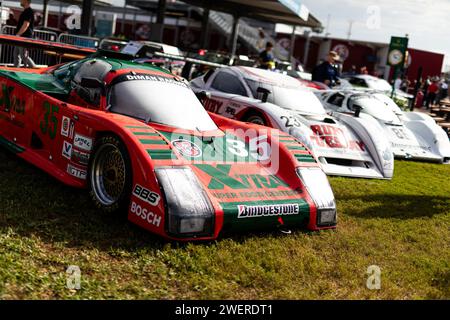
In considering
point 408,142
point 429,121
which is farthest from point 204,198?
point 429,121

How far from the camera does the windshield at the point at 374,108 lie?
11.3 metres

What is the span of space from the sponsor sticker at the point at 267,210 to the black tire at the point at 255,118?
11.2ft

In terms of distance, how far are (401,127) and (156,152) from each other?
24.8 feet

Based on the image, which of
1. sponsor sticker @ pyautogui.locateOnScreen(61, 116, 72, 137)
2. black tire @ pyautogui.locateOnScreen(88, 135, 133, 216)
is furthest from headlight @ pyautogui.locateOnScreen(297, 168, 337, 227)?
sponsor sticker @ pyautogui.locateOnScreen(61, 116, 72, 137)

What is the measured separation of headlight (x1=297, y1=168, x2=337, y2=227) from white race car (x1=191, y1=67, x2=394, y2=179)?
204 cm

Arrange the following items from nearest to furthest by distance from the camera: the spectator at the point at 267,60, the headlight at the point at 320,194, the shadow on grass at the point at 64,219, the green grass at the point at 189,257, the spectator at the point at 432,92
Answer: the green grass at the point at 189,257
the shadow on grass at the point at 64,219
the headlight at the point at 320,194
the spectator at the point at 267,60
the spectator at the point at 432,92

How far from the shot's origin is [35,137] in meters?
6.08

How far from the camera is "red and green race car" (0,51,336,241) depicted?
15.3 ft

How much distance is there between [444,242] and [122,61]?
13.2 ft

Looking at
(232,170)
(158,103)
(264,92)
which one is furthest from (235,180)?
(264,92)

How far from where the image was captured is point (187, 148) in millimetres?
5359

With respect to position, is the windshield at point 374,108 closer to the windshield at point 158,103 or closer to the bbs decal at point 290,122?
the bbs decal at point 290,122

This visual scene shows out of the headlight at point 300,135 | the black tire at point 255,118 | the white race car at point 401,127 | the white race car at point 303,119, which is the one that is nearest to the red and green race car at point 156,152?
the white race car at point 303,119
